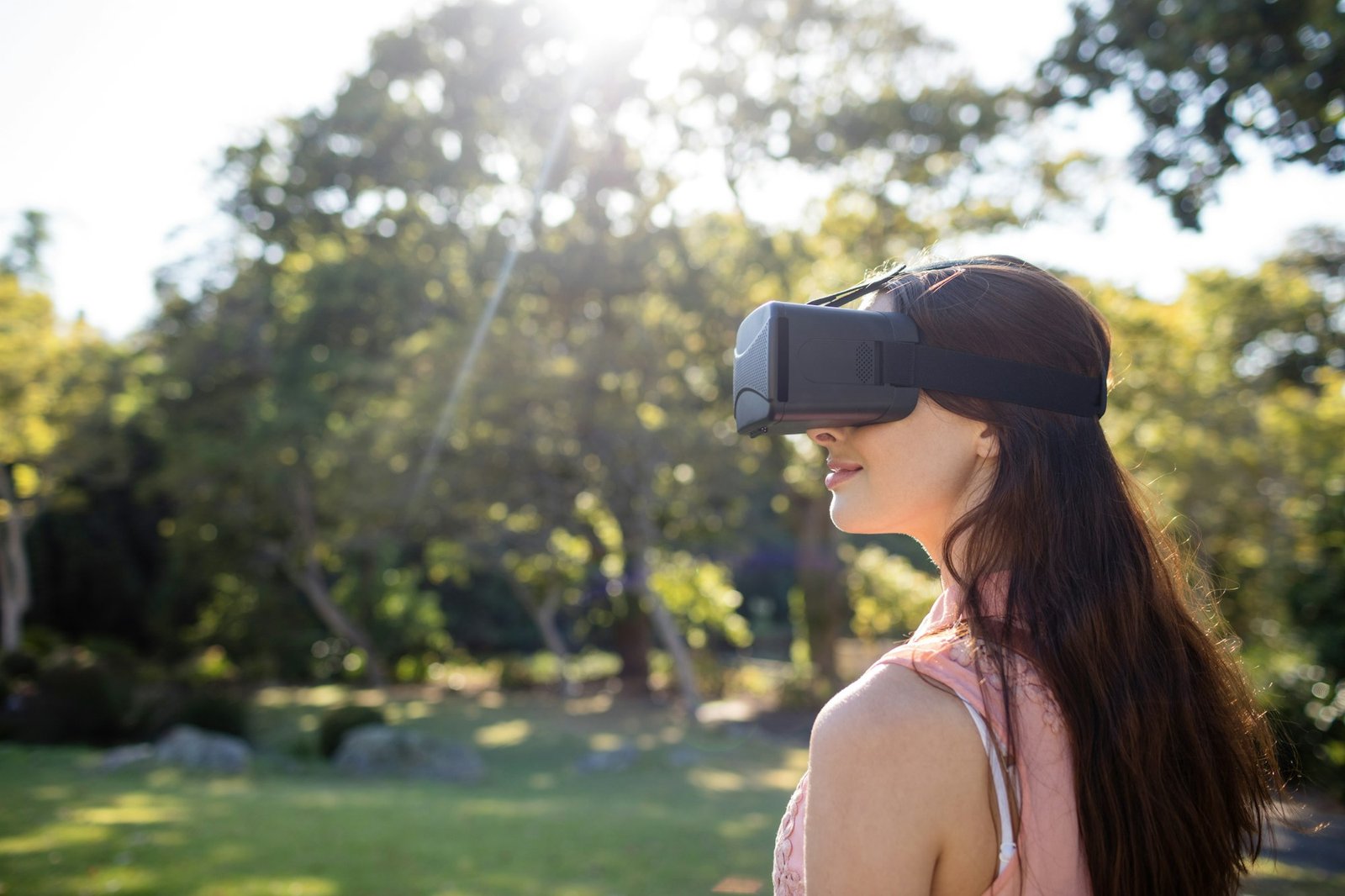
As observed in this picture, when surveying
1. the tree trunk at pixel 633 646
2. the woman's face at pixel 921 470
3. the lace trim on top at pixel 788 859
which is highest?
the woman's face at pixel 921 470

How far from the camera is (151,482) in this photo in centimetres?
1981

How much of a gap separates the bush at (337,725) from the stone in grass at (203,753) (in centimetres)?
96

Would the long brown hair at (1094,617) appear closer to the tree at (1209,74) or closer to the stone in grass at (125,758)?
the tree at (1209,74)

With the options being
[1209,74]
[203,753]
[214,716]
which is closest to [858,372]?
[1209,74]

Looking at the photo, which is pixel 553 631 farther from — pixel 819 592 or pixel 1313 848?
pixel 1313 848

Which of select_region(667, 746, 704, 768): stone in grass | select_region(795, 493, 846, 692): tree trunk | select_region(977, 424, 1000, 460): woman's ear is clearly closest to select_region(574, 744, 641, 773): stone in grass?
select_region(667, 746, 704, 768): stone in grass

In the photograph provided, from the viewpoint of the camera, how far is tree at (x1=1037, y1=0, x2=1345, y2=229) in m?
4.58

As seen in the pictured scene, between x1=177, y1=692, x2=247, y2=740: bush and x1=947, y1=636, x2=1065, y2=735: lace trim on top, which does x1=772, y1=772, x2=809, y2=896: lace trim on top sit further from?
x1=177, y1=692, x2=247, y2=740: bush

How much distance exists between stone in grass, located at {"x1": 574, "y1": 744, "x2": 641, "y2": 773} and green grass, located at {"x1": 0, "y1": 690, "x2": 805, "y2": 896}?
16cm

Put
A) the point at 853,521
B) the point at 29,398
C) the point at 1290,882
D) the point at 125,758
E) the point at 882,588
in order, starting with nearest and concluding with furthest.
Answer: the point at 853,521 < the point at 1290,882 < the point at 125,758 < the point at 29,398 < the point at 882,588

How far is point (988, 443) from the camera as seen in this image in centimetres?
134

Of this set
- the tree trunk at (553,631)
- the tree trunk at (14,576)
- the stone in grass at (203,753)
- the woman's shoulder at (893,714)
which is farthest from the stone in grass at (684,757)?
the tree trunk at (14,576)

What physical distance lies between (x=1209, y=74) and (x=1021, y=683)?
16.1 feet

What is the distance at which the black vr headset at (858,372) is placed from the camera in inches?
51.0
